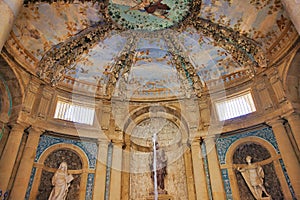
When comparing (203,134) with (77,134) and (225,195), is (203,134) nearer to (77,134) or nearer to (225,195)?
(225,195)

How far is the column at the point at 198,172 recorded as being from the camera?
29.9ft

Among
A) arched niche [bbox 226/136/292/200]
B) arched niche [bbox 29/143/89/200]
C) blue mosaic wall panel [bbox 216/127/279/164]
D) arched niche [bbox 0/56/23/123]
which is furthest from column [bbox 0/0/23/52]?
arched niche [bbox 226/136/292/200]

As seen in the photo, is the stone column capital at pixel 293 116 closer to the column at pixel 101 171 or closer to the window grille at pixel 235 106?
the window grille at pixel 235 106

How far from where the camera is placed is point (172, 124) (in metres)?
11.8

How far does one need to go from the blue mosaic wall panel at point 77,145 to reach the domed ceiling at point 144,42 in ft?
7.69

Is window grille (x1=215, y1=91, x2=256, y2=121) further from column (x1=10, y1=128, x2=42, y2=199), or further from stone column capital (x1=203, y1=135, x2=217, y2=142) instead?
column (x1=10, y1=128, x2=42, y2=199)

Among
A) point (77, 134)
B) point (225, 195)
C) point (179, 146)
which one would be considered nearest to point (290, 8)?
point (225, 195)

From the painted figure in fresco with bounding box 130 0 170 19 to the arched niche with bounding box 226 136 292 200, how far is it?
6.11m

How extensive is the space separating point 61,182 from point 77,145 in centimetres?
168

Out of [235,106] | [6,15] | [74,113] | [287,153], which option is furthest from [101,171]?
[287,153]

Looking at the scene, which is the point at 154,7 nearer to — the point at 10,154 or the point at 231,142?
the point at 231,142

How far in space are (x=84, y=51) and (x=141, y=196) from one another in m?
6.78

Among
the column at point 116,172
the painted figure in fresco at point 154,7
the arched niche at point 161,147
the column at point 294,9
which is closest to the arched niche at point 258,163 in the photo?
the arched niche at point 161,147

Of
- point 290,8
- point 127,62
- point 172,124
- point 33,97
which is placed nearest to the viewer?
point 290,8
